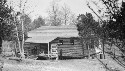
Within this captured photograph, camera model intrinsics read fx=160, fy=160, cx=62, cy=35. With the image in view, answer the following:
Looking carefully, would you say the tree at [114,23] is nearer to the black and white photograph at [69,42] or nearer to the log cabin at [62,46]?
the black and white photograph at [69,42]

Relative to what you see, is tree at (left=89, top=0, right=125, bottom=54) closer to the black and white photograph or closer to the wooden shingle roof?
the black and white photograph

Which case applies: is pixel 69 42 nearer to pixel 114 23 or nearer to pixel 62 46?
pixel 62 46

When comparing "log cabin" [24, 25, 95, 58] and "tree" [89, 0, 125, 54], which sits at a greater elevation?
"tree" [89, 0, 125, 54]

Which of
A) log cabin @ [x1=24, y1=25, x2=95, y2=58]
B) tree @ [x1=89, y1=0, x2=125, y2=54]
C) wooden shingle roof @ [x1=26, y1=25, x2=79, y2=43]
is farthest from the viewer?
wooden shingle roof @ [x1=26, y1=25, x2=79, y2=43]

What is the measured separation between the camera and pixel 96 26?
467cm

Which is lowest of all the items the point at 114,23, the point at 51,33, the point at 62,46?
the point at 62,46

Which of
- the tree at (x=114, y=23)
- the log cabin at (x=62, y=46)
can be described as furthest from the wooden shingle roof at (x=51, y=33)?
the tree at (x=114, y=23)

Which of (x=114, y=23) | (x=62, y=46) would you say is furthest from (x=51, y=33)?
(x=114, y=23)

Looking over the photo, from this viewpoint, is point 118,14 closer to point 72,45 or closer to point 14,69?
point 14,69

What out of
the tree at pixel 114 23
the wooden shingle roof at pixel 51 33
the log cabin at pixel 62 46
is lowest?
the log cabin at pixel 62 46

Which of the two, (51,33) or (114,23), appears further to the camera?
Answer: (51,33)

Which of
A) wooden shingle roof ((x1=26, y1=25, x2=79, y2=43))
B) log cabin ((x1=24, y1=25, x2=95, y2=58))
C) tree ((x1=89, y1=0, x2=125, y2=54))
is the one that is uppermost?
tree ((x1=89, y1=0, x2=125, y2=54))

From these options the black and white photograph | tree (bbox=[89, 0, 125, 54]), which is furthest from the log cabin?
tree (bbox=[89, 0, 125, 54])

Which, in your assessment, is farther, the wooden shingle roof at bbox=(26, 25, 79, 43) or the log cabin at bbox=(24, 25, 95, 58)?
the wooden shingle roof at bbox=(26, 25, 79, 43)
